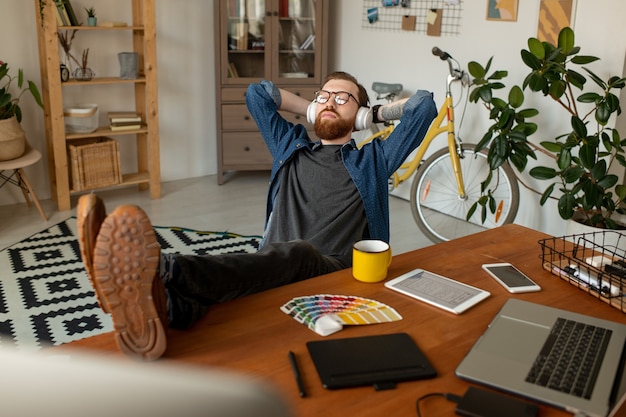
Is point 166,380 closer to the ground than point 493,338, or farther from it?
farther from it

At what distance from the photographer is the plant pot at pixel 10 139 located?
377cm

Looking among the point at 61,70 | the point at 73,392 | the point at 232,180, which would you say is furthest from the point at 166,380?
the point at 232,180

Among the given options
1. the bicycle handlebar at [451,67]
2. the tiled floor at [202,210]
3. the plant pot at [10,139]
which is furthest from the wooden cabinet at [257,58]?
the plant pot at [10,139]

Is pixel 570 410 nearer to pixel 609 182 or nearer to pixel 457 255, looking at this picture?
pixel 457 255

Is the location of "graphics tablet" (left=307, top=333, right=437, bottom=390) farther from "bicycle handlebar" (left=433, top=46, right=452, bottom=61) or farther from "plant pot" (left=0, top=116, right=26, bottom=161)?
"plant pot" (left=0, top=116, right=26, bottom=161)

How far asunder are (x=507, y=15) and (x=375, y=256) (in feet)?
8.89

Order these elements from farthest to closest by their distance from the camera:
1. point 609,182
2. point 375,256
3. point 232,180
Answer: point 232,180
point 609,182
point 375,256

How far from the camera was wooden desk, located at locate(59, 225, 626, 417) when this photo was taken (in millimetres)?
1116

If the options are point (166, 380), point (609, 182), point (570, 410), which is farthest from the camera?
point (609, 182)

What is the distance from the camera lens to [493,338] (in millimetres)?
1315

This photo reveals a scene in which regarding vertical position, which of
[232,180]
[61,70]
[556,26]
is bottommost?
[232,180]

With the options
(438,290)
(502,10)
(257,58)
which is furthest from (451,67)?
(438,290)

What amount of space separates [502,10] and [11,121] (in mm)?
2777

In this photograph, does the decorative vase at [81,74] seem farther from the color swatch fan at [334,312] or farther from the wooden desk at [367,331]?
the color swatch fan at [334,312]
